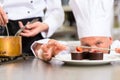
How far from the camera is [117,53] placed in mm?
1195

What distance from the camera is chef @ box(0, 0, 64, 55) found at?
145 cm

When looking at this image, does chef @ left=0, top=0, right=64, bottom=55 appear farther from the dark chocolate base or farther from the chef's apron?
the dark chocolate base

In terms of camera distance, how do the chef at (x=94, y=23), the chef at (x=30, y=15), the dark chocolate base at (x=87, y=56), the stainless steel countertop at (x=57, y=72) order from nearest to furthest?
the stainless steel countertop at (x=57, y=72), the dark chocolate base at (x=87, y=56), the chef at (x=94, y=23), the chef at (x=30, y=15)

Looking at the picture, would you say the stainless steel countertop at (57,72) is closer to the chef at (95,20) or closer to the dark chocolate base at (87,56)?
the dark chocolate base at (87,56)

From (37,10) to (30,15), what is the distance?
43 mm

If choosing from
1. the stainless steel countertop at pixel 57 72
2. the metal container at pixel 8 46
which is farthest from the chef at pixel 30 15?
the stainless steel countertop at pixel 57 72

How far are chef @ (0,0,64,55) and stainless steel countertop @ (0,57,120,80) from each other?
407mm

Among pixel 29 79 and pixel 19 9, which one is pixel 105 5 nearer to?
pixel 19 9

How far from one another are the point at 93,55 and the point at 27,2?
535 millimetres

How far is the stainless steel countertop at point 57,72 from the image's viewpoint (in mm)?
800

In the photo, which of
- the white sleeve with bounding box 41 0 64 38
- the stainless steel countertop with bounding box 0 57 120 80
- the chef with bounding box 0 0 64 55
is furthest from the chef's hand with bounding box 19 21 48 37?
the stainless steel countertop with bounding box 0 57 120 80

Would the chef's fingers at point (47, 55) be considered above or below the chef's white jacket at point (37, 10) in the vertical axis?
below

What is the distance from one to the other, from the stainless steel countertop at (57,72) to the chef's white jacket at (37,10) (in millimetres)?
439

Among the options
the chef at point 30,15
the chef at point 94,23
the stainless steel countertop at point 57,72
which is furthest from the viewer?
the chef at point 30,15
